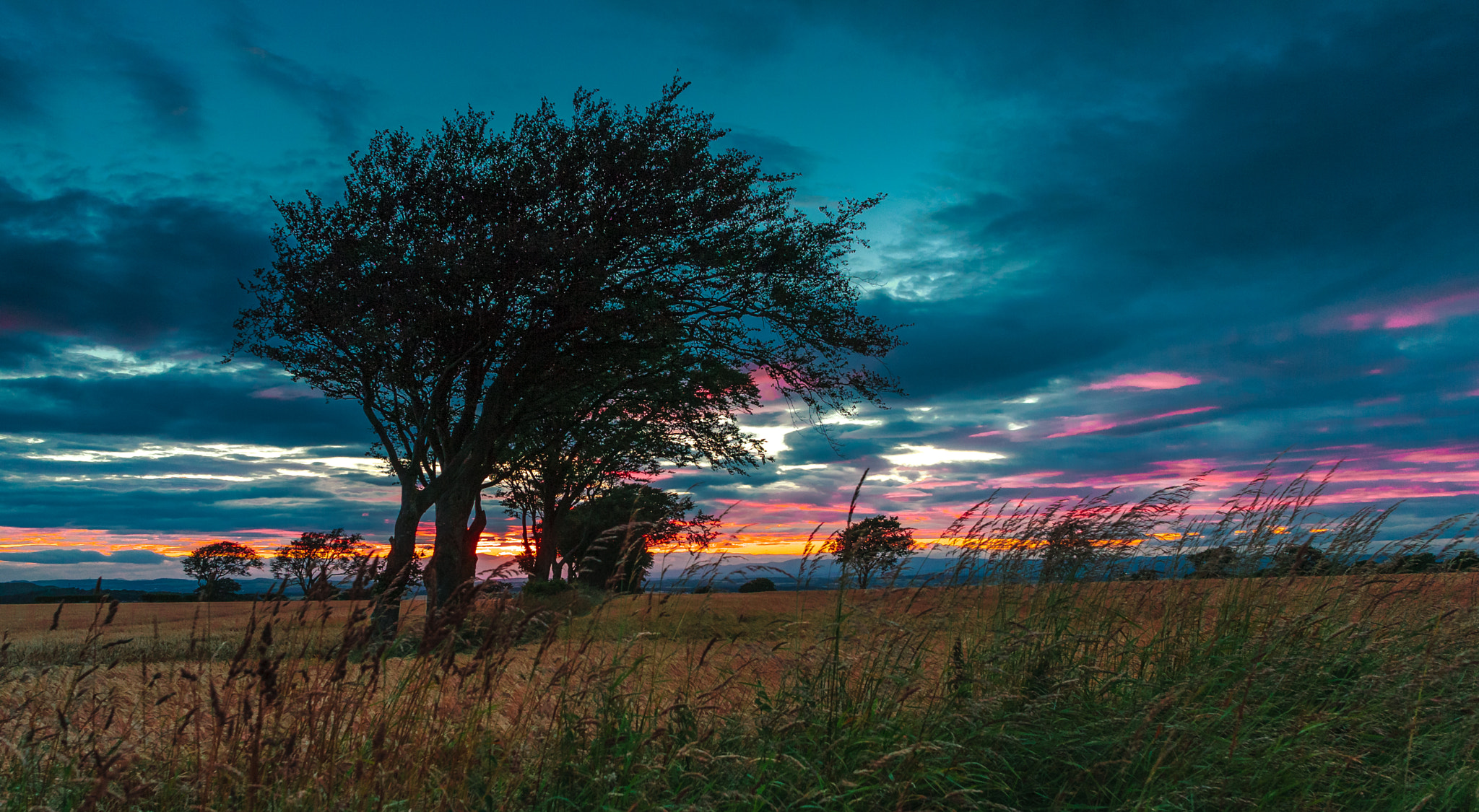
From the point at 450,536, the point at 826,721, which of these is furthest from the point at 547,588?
the point at 826,721

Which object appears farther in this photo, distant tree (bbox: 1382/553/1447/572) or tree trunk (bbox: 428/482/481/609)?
tree trunk (bbox: 428/482/481/609)

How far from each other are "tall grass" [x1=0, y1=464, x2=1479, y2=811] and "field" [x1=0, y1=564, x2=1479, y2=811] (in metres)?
0.03

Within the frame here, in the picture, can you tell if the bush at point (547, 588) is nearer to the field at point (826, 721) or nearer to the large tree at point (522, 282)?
the large tree at point (522, 282)

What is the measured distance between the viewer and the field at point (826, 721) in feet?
14.1

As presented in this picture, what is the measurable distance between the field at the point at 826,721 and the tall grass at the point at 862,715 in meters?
0.03

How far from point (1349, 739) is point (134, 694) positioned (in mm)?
10490

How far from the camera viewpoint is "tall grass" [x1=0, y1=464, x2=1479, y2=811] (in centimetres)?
431

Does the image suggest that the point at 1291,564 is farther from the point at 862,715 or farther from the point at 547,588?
the point at 547,588

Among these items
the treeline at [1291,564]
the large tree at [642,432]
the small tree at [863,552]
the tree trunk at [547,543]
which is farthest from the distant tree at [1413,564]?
the tree trunk at [547,543]

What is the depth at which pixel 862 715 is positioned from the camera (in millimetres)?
5160

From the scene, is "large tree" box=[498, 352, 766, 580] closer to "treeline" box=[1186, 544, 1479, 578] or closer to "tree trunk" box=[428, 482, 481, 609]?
"tree trunk" box=[428, 482, 481, 609]

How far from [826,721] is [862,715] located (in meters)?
0.25

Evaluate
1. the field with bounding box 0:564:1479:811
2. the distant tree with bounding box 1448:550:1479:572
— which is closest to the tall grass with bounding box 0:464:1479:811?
the field with bounding box 0:564:1479:811

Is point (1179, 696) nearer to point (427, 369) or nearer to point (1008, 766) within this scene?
point (1008, 766)
